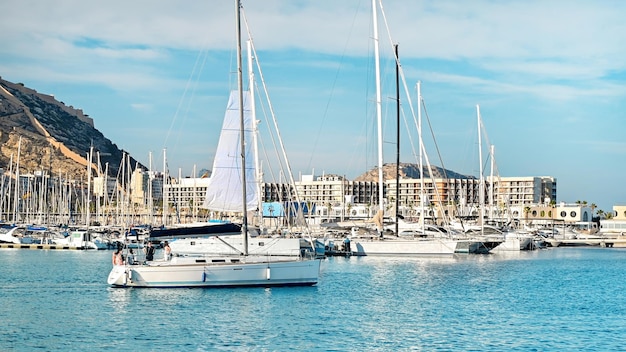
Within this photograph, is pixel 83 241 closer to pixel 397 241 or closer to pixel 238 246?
pixel 238 246

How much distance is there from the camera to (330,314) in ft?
107

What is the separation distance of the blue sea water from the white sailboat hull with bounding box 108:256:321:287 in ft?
1.60

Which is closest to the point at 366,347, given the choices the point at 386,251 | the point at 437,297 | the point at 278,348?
the point at 278,348

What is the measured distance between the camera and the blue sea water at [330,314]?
26953 millimetres

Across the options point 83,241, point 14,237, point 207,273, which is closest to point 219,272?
point 207,273

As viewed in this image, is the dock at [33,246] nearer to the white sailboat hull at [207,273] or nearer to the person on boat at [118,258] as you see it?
the person on boat at [118,258]

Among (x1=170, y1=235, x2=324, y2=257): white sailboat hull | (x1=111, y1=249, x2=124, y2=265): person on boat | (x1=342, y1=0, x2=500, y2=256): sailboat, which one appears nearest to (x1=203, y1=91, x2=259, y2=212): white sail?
(x1=170, y1=235, x2=324, y2=257): white sailboat hull

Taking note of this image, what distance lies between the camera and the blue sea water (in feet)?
88.4

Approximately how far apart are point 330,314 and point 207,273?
6.83 m

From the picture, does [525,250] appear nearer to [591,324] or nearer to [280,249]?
[280,249]

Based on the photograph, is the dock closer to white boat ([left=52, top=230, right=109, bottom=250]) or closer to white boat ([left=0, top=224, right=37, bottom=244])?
white boat ([left=52, top=230, right=109, bottom=250])

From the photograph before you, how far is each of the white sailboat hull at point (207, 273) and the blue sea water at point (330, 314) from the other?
49 cm

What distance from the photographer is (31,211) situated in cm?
11362

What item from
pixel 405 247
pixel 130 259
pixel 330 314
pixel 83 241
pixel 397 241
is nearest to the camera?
pixel 330 314
